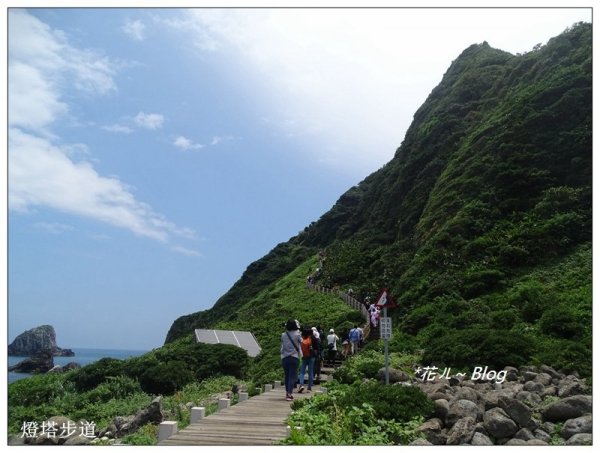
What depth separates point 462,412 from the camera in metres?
7.76

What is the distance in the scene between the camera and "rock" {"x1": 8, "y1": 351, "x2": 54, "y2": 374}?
91.4ft

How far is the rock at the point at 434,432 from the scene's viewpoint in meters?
7.20

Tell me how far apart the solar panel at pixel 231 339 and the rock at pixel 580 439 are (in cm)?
2069

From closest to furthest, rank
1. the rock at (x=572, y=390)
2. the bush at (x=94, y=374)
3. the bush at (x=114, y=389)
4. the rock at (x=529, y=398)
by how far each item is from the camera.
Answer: the rock at (x=529, y=398), the rock at (x=572, y=390), the bush at (x=114, y=389), the bush at (x=94, y=374)

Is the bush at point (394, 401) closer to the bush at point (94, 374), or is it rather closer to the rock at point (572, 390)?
the rock at point (572, 390)

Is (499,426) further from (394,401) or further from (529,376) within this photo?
(529,376)

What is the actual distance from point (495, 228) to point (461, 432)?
22347 millimetres

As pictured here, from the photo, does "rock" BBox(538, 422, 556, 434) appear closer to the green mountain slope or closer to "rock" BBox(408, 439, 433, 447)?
"rock" BBox(408, 439, 433, 447)

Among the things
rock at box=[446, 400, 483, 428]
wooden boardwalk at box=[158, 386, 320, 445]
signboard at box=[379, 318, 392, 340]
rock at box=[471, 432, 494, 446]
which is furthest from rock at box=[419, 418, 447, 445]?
signboard at box=[379, 318, 392, 340]

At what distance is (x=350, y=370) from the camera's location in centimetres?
1373

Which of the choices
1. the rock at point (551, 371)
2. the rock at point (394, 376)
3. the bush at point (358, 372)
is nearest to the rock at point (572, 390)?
the rock at point (551, 371)

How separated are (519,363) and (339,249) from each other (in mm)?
45403

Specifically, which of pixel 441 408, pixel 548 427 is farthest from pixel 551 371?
pixel 441 408

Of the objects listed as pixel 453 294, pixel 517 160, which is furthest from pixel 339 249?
pixel 453 294
